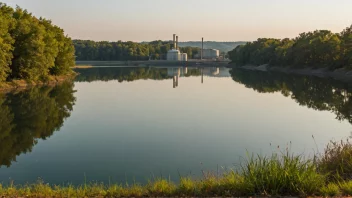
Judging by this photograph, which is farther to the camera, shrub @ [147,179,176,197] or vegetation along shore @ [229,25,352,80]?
vegetation along shore @ [229,25,352,80]

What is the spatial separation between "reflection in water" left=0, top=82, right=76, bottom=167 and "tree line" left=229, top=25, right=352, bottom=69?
5311 centimetres

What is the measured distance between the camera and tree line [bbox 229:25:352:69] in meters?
76.1

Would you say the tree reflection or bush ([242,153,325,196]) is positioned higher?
bush ([242,153,325,196])

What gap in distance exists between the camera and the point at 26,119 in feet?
91.6

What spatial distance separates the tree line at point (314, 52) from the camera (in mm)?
76125

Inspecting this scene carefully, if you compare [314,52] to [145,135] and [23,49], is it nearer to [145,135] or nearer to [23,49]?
[23,49]

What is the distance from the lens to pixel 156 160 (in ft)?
55.8

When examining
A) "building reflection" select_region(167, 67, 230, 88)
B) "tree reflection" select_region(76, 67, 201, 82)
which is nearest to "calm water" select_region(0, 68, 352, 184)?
"building reflection" select_region(167, 67, 230, 88)

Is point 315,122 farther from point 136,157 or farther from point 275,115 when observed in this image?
point 136,157

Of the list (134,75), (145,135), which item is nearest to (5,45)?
(145,135)

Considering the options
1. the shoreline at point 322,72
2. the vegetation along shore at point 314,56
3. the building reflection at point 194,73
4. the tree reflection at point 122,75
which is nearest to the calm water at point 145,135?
the shoreline at point 322,72

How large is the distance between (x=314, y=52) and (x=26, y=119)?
7621 centimetres

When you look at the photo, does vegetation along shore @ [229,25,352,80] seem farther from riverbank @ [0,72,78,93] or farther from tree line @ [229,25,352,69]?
riverbank @ [0,72,78,93]

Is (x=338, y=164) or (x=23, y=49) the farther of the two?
(x=23, y=49)
